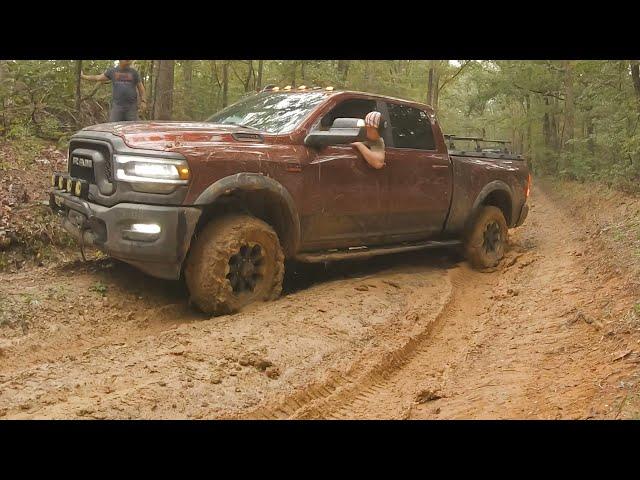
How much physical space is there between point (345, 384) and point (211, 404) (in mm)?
1006

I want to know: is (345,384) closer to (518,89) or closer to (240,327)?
(240,327)

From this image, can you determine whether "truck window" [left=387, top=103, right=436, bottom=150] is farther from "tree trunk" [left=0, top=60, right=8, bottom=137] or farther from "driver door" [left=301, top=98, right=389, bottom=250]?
"tree trunk" [left=0, top=60, right=8, bottom=137]

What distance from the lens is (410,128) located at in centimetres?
655

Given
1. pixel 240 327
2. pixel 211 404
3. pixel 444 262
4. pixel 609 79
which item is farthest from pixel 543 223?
pixel 211 404

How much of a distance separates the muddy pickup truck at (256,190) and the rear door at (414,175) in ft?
0.06

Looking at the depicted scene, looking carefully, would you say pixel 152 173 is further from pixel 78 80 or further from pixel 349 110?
pixel 78 80

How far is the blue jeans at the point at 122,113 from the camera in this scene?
760 centimetres

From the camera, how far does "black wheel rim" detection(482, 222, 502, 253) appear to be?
7.57m

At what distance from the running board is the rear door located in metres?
0.11

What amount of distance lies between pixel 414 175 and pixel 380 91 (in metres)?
17.2

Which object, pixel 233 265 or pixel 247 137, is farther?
pixel 247 137

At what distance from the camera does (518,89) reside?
1097 inches

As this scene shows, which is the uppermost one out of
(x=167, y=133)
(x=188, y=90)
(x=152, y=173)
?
(x=188, y=90)

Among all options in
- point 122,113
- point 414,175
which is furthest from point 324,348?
point 122,113
